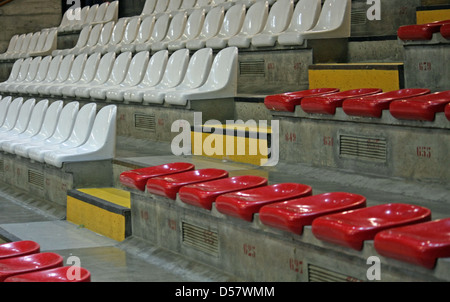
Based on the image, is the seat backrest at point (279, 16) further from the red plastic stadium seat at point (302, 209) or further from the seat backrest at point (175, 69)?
the red plastic stadium seat at point (302, 209)

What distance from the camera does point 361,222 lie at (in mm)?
1490

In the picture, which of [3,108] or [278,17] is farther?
[3,108]

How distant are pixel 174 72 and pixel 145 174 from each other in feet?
5.20

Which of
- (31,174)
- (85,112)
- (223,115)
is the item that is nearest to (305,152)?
(223,115)

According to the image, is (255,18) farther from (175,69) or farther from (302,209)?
(302,209)

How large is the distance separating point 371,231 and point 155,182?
946 mm

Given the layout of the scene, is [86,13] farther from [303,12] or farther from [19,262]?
[19,262]

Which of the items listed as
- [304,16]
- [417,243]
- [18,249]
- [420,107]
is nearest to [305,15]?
[304,16]

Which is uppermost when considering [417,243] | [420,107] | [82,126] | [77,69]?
[77,69]

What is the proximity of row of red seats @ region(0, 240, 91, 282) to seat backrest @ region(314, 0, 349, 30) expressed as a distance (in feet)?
7.03

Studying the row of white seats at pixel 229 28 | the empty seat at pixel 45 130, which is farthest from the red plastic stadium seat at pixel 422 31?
the empty seat at pixel 45 130

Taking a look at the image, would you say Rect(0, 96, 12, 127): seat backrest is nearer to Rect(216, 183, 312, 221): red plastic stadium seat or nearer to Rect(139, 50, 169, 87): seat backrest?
Rect(139, 50, 169, 87): seat backrest

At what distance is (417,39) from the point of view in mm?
2625

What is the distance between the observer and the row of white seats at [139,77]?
346cm
